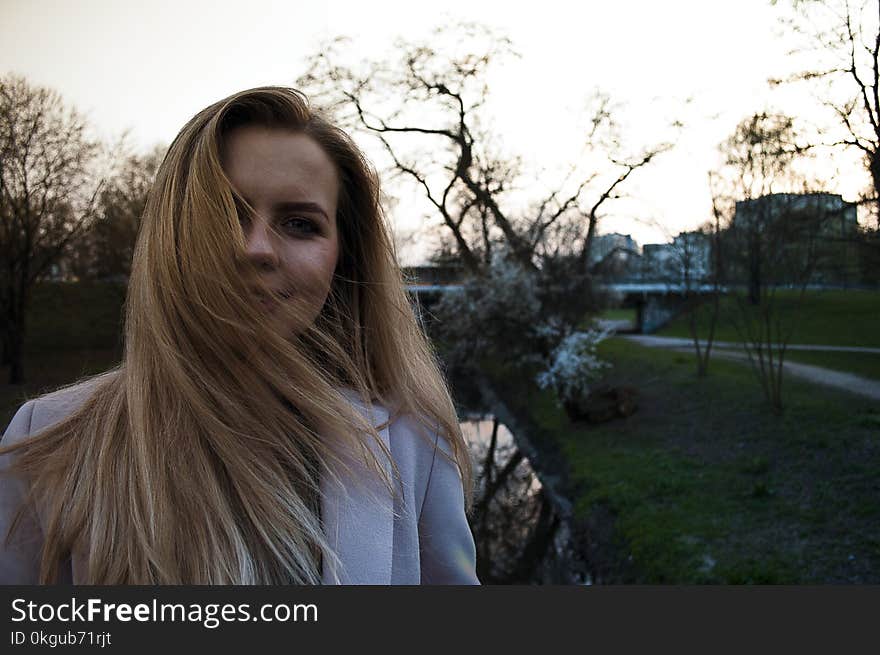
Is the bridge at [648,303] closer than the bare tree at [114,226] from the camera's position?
No

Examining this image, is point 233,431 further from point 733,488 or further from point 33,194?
point 733,488

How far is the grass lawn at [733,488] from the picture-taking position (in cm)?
672

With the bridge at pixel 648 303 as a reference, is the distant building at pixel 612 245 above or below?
above

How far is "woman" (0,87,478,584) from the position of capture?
1.07 metres

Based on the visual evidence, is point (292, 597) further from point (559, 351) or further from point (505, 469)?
point (559, 351)

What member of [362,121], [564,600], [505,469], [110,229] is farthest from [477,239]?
[564,600]

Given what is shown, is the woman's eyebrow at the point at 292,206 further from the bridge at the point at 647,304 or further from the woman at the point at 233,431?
the bridge at the point at 647,304

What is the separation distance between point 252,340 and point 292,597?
1.60ft

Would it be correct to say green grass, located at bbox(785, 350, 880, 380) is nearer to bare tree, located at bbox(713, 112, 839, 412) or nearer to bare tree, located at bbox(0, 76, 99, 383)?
bare tree, located at bbox(713, 112, 839, 412)

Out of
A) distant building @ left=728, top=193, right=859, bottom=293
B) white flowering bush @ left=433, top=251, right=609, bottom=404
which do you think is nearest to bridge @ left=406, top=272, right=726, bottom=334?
white flowering bush @ left=433, top=251, right=609, bottom=404

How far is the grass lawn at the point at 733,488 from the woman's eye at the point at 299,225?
22.2ft

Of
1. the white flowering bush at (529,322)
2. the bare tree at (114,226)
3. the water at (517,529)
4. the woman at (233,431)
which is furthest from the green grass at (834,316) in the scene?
the bare tree at (114,226)

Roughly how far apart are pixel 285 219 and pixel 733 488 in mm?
9373

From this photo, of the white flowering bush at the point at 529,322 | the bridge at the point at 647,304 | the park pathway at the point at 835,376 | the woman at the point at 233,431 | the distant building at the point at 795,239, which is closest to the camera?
the woman at the point at 233,431
